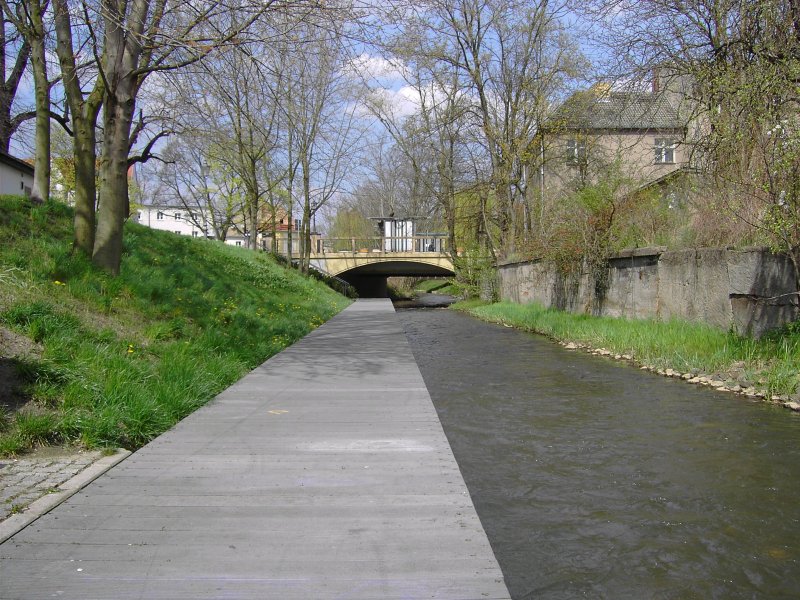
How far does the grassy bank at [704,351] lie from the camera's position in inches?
363

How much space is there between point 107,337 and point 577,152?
Answer: 26658mm

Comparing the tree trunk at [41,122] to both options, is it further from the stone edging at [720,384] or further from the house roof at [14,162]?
the stone edging at [720,384]

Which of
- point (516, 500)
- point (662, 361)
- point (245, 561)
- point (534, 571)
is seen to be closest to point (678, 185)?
point (662, 361)

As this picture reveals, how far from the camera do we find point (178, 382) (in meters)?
7.52

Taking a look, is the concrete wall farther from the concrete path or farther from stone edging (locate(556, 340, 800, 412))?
the concrete path

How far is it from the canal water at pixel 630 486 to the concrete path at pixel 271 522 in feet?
2.04

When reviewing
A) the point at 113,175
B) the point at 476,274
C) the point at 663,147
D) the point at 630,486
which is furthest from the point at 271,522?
the point at 476,274

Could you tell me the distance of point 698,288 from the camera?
1251 centimetres

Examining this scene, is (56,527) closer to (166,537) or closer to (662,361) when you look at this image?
(166,537)

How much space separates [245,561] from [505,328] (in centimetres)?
1945

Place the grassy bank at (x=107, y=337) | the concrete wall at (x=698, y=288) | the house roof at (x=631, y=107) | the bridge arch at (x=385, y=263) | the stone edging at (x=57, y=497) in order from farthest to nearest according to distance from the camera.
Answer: the bridge arch at (x=385, y=263) < the house roof at (x=631, y=107) < the concrete wall at (x=698, y=288) < the grassy bank at (x=107, y=337) < the stone edging at (x=57, y=497)

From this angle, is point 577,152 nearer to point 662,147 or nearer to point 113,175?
Answer: point 662,147

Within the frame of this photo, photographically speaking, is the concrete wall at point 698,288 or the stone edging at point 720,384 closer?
the stone edging at point 720,384

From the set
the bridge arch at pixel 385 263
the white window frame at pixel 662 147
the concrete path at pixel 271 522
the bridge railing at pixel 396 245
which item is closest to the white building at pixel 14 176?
the white window frame at pixel 662 147
